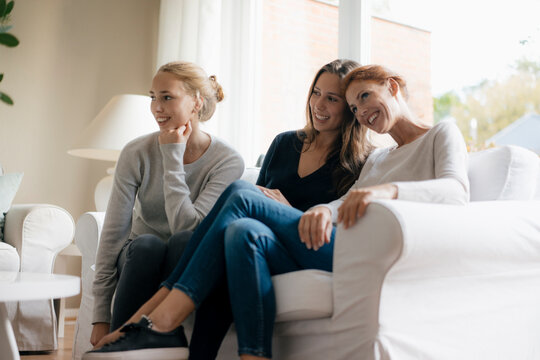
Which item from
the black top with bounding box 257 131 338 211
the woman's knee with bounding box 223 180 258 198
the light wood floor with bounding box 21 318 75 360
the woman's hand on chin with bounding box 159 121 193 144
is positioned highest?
the woman's hand on chin with bounding box 159 121 193 144

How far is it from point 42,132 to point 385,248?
9.99ft

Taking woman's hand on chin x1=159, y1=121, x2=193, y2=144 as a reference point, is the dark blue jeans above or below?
below

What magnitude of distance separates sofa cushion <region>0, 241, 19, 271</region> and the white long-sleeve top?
1586 millimetres

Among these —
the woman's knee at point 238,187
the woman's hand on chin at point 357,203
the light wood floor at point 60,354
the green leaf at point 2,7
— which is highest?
the green leaf at point 2,7

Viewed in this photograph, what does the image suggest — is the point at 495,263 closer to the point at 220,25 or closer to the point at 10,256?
the point at 10,256

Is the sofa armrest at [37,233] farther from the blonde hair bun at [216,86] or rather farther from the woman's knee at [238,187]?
the woman's knee at [238,187]

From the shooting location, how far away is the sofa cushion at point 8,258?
249 cm

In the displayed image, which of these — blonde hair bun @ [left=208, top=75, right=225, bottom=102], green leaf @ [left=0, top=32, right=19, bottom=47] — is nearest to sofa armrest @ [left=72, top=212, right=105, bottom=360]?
blonde hair bun @ [left=208, top=75, right=225, bottom=102]

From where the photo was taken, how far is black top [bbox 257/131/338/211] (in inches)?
74.2

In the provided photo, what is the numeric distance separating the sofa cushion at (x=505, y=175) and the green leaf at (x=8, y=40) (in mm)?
3036

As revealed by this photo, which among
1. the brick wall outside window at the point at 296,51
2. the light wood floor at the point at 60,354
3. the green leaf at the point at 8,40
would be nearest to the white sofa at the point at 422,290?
the light wood floor at the point at 60,354

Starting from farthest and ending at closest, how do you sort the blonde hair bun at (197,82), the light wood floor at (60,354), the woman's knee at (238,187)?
the light wood floor at (60,354), the blonde hair bun at (197,82), the woman's knee at (238,187)

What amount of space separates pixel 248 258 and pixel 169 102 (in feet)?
2.62

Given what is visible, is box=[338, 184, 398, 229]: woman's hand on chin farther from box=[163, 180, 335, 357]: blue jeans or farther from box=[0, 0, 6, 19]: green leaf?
box=[0, 0, 6, 19]: green leaf
